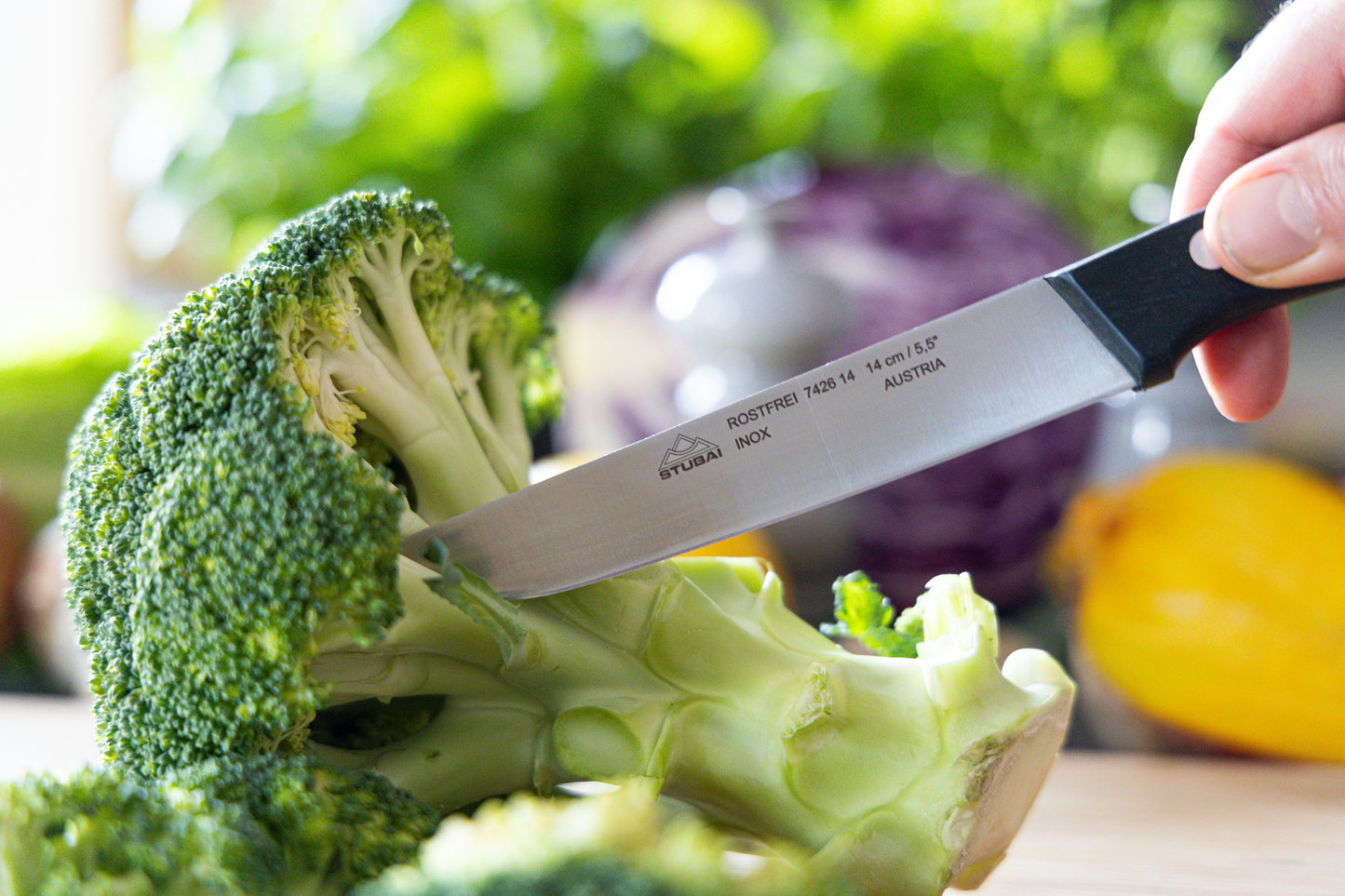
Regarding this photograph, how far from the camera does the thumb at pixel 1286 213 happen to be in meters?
0.78

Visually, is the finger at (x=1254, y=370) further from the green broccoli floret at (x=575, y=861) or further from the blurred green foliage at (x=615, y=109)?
the blurred green foliage at (x=615, y=109)

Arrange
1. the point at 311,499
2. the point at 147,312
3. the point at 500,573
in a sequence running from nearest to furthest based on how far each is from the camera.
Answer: the point at 311,499 → the point at 500,573 → the point at 147,312

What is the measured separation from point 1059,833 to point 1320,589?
18.2 inches

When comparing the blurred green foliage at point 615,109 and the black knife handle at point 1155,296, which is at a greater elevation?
the blurred green foliage at point 615,109

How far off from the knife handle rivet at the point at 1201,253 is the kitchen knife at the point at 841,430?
40 mm

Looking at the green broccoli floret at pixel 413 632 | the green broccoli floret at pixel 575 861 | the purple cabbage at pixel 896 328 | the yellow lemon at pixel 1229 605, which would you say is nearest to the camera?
the green broccoli floret at pixel 575 861

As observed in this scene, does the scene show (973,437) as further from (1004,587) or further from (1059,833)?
(1004,587)

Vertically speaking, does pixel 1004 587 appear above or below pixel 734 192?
below

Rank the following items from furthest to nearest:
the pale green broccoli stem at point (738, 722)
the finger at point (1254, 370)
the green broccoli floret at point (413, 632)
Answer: the finger at point (1254, 370), the pale green broccoli stem at point (738, 722), the green broccoli floret at point (413, 632)

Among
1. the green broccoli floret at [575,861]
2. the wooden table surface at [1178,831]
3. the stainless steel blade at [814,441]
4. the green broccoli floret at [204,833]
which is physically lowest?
the wooden table surface at [1178,831]

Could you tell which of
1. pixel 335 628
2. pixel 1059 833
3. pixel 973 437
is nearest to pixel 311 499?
pixel 335 628

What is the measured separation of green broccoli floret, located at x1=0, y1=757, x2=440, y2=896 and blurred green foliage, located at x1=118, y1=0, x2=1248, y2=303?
1.63m

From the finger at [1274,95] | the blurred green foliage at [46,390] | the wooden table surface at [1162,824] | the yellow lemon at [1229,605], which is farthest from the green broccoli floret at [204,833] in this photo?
the blurred green foliage at [46,390]

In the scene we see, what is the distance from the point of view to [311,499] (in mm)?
630
